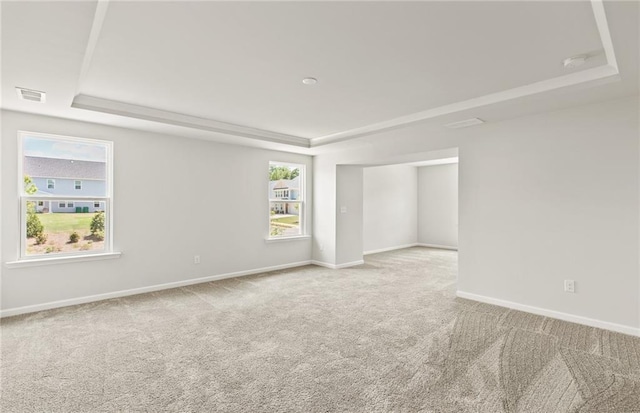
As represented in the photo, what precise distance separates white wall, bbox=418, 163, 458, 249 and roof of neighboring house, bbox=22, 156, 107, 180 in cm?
771

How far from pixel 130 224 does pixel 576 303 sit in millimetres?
5545

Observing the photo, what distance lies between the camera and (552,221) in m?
3.66

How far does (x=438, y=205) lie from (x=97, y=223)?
25.7 feet

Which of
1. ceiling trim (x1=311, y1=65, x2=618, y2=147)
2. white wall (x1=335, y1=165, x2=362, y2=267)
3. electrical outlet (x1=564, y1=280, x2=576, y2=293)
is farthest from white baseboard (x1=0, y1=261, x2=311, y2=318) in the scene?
electrical outlet (x1=564, y1=280, x2=576, y2=293)

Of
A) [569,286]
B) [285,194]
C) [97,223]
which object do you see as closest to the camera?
[569,286]

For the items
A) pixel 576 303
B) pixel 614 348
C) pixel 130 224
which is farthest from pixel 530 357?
pixel 130 224

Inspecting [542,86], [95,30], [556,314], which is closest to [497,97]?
[542,86]

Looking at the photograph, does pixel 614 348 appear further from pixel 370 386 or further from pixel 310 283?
pixel 310 283

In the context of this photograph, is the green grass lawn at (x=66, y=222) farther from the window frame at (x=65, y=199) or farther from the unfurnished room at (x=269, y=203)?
the window frame at (x=65, y=199)

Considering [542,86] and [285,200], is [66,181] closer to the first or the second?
[285,200]

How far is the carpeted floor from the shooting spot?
211cm

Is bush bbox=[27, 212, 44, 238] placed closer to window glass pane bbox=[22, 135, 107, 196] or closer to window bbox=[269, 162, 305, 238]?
window glass pane bbox=[22, 135, 107, 196]

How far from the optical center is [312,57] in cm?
260

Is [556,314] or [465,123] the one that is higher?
[465,123]
